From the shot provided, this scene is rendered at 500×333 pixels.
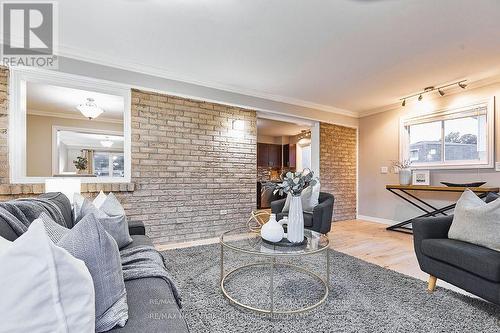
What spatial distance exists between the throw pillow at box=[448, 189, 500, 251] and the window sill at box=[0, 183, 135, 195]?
10.9 ft

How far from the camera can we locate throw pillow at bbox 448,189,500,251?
5.87 feet

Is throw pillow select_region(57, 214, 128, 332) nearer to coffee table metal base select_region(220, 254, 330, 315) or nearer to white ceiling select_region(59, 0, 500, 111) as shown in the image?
coffee table metal base select_region(220, 254, 330, 315)

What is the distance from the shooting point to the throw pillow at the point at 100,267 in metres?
0.86

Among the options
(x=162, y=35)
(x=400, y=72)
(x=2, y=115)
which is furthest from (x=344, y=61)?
(x=2, y=115)

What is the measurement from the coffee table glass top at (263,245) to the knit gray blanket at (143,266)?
567 mm

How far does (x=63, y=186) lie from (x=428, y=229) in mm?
3392

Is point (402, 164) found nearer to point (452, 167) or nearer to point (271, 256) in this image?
point (452, 167)

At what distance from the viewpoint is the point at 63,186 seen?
2.60m

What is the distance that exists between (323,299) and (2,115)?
3508mm

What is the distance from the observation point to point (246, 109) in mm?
4199

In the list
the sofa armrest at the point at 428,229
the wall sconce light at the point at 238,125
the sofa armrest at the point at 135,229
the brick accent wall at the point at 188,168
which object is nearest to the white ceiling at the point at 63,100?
the brick accent wall at the point at 188,168

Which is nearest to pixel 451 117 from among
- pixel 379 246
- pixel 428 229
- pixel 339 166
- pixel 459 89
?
pixel 459 89

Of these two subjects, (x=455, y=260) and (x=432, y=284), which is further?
(x=432, y=284)

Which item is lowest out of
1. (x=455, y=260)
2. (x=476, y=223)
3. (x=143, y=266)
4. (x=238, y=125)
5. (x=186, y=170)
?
(x=455, y=260)
